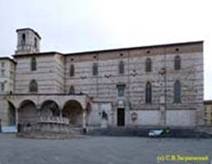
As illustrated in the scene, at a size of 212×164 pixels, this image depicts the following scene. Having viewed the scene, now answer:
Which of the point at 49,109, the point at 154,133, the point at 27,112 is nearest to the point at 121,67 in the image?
the point at 49,109

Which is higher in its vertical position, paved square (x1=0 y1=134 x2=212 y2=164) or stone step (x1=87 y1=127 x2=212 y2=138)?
paved square (x1=0 y1=134 x2=212 y2=164)

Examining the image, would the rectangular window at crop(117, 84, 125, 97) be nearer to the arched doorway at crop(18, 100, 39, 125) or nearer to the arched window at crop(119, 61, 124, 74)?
the arched window at crop(119, 61, 124, 74)

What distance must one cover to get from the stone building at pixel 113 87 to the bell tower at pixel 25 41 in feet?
5.77

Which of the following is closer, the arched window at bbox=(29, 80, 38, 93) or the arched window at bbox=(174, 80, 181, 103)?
the arched window at bbox=(174, 80, 181, 103)

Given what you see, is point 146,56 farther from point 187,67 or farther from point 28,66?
point 28,66

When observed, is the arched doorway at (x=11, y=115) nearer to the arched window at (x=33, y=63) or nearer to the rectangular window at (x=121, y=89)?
the arched window at (x=33, y=63)

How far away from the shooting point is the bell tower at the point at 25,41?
47.4 meters

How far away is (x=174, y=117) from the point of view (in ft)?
128

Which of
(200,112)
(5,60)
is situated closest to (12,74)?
(5,60)

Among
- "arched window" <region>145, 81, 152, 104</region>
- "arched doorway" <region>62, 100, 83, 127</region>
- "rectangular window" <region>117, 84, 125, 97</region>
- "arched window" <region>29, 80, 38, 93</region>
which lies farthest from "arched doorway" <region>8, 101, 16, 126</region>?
"arched window" <region>145, 81, 152, 104</region>

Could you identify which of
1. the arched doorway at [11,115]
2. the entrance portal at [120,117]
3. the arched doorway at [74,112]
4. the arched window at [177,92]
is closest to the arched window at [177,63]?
the arched window at [177,92]

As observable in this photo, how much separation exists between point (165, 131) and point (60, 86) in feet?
54.0

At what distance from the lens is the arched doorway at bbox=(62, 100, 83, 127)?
41669 mm

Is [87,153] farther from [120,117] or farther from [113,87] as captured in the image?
[113,87]
